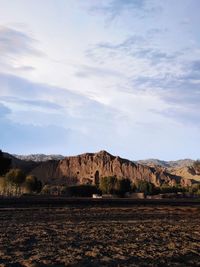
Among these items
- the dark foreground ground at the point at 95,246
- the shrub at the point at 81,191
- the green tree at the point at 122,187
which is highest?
the green tree at the point at 122,187

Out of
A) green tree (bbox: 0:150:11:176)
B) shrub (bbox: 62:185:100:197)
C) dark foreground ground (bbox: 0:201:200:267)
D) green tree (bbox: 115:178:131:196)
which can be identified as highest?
green tree (bbox: 115:178:131:196)

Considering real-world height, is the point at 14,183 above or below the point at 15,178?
below

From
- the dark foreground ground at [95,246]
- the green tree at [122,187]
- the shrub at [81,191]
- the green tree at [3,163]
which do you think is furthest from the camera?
the green tree at [122,187]

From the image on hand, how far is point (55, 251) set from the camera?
53.1ft

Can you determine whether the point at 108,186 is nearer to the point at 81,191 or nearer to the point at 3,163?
the point at 81,191

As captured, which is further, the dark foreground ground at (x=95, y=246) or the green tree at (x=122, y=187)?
the green tree at (x=122, y=187)

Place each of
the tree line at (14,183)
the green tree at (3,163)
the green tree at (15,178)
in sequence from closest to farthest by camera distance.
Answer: the green tree at (3,163) < the tree line at (14,183) < the green tree at (15,178)

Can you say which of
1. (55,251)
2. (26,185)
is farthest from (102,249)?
(26,185)

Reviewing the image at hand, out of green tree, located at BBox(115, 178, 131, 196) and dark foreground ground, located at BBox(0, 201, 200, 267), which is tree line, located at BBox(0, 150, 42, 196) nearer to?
green tree, located at BBox(115, 178, 131, 196)

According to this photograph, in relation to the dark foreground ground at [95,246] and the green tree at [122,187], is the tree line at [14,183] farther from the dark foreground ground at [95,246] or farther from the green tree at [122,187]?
the dark foreground ground at [95,246]

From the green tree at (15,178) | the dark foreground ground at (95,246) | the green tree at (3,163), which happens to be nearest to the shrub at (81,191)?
the green tree at (15,178)

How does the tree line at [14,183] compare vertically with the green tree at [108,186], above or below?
below

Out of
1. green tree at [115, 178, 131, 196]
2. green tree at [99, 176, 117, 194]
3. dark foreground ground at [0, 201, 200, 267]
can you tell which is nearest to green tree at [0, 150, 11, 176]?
dark foreground ground at [0, 201, 200, 267]

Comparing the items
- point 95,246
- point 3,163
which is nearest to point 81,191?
point 3,163
